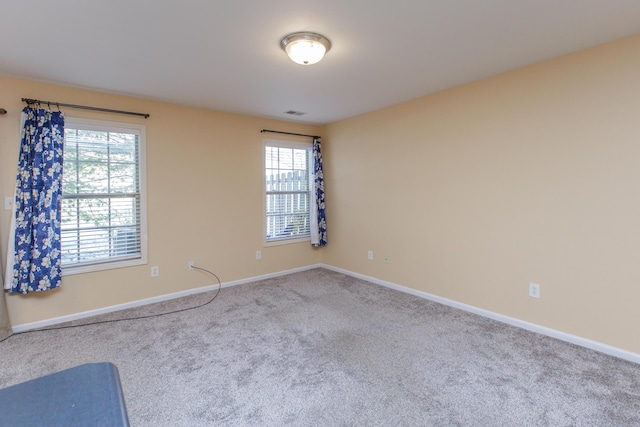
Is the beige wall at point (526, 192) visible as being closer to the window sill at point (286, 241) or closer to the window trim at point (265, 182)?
the window trim at point (265, 182)

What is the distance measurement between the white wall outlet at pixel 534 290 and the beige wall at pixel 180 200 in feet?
10.4

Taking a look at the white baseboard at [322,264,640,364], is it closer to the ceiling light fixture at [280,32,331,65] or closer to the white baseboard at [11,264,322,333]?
the white baseboard at [11,264,322,333]

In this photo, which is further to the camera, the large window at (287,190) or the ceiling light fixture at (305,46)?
the large window at (287,190)

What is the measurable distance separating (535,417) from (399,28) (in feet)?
8.36

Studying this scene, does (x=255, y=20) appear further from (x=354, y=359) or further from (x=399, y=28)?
(x=354, y=359)

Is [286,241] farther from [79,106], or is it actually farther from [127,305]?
[79,106]

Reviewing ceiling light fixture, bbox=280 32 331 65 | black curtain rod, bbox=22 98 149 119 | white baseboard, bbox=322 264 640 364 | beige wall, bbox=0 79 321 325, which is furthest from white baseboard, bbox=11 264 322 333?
ceiling light fixture, bbox=280 32 331 65

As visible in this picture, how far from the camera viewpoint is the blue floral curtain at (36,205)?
291cm

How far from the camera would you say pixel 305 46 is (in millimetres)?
2293

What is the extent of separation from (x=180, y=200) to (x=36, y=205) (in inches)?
52.6

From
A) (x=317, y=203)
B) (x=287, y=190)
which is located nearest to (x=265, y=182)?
(x=287, y=190)

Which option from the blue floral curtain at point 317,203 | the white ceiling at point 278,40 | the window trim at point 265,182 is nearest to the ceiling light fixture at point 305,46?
the white ceiling at point 278,40

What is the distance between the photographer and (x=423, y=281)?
151 inches

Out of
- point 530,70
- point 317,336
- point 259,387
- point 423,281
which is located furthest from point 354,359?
point 530,70
